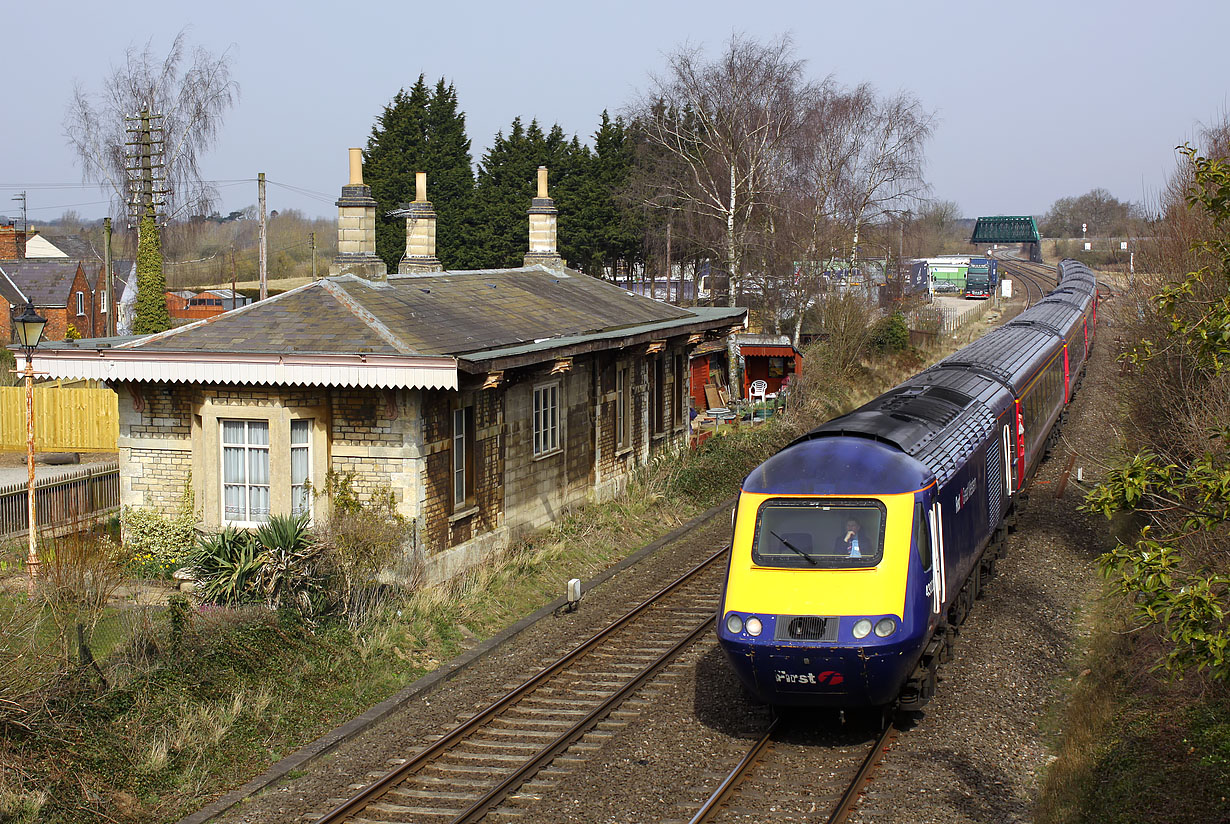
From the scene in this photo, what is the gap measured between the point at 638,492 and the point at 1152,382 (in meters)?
8.40

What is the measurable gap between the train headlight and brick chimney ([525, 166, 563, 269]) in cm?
1571

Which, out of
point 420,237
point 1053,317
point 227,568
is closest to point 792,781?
point 227,568

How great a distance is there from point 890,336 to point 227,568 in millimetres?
31952

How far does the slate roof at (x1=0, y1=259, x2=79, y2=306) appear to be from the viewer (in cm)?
4691

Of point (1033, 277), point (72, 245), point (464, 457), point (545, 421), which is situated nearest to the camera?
point (464, 457)

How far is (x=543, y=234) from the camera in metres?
24.5

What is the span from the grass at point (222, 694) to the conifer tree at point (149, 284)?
2138cm

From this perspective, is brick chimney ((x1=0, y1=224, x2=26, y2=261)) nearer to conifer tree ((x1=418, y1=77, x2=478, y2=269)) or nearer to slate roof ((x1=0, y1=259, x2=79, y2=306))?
slate roof ((x1=0, y1=259, x2=79, y2=306))

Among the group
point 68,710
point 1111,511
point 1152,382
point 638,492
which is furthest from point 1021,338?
point 68,710

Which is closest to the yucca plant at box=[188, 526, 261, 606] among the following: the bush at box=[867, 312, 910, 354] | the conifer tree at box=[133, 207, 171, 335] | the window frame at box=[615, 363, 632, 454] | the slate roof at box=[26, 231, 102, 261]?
the window frame at box=[615, 363, 632, 454]

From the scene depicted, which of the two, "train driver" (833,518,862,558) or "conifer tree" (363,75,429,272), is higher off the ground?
"conifer tree" (363,75,429,272)

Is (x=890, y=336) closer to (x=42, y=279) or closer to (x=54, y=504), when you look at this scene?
(x=54, y=504)

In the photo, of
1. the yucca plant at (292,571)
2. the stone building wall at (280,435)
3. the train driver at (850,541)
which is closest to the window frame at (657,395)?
the stone building wall at (280,435)

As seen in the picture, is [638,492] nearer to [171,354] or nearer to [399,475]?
[399,475]
